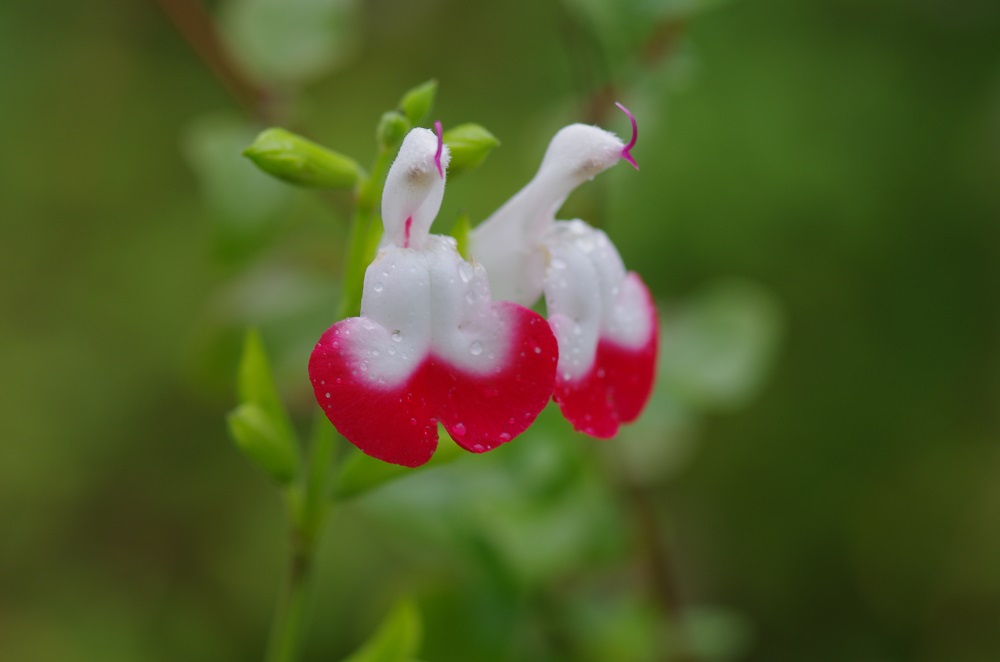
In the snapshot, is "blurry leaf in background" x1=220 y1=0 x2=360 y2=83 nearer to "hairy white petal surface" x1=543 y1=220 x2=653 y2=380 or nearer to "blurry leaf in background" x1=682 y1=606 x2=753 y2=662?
"hairy white petal surface" x1=543 y1=220 x2=653 y2=380

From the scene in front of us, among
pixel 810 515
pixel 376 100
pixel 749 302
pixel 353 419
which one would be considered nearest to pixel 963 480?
pixel 810 515

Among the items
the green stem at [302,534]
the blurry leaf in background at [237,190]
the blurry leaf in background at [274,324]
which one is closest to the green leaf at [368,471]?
the green stem at [302,534]

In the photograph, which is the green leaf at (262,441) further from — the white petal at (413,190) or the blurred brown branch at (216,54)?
the blurred brown branch at (216,54)

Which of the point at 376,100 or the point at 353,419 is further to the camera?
the point at 376,100

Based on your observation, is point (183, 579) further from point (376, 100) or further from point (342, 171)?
point (342, 171)

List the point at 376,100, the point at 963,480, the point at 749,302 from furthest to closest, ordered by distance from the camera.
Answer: the point at 376,100, the point at 963,480, the point at 749,302

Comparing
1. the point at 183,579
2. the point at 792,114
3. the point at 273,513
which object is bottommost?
the point at 183,579

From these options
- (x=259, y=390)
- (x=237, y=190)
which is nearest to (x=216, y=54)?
(x=237, y=190)

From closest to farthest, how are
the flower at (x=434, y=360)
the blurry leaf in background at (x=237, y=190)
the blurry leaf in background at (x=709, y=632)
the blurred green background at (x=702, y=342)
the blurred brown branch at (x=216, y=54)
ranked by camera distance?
the flower at (x=434, y=360)
the blurry leaf in background at (x=237, y=190)
the blurred brown branch at (x=216, y=54)
the blurry leaf in background at (x=709, y=632)
the blurred green background at (x=702, y=342)

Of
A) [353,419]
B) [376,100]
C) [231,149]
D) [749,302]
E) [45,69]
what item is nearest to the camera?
[353,419]
